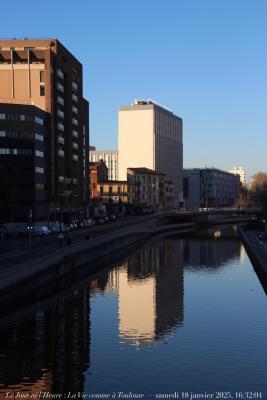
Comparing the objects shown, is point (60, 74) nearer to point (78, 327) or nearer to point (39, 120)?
point (39, 120)

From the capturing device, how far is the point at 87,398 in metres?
31.3

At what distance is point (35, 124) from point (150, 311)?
79446 mm

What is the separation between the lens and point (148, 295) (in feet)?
213

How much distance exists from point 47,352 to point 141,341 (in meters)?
6.84

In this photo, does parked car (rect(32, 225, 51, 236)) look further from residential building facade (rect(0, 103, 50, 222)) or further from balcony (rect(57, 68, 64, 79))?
balcony (rect(57, 68, 64, 79))

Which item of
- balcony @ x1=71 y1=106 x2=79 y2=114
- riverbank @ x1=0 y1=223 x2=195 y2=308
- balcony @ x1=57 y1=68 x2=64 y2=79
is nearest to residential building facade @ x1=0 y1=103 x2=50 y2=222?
balcony @ x1=57 y1=68 x2=64 y2=79

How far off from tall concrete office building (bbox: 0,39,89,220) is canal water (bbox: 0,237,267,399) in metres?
63.8

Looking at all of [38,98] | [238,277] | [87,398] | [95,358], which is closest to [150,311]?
[95,358]

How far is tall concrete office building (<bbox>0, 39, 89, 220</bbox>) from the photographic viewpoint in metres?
137

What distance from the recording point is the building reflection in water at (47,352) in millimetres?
34125

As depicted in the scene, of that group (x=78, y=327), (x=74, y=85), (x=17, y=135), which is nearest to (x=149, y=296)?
(x=78, y=327)

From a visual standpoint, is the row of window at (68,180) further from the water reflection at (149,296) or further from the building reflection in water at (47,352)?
the building reflection in water at (47,352)

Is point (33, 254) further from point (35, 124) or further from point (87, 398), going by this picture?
point (35, 124)

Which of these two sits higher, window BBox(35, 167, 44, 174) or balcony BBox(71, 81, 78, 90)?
balcony BBox(71, 81, 78, 90)
